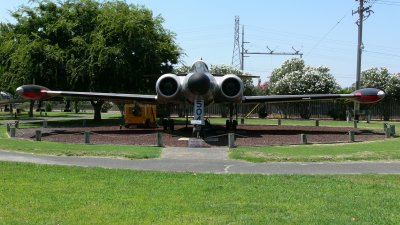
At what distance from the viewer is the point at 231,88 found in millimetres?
25266

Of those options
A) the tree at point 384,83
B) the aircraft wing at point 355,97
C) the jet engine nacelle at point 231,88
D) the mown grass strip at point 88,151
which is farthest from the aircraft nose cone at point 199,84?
the tree at point 384,83

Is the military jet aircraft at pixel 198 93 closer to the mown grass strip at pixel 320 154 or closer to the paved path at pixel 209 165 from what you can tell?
the mown grass strip at pixel 320 154

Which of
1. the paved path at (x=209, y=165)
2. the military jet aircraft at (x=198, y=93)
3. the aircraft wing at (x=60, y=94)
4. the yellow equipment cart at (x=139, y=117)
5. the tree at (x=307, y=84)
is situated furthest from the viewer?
the tree at (x=307, y=84)

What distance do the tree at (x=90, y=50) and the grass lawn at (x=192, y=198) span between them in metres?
22.9

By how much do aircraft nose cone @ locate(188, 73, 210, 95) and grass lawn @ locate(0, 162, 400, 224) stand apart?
10837 millimetres

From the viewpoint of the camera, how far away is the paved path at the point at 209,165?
41.1ft

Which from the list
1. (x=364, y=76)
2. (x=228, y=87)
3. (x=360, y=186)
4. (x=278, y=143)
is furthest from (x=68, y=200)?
(x=364, y=76)

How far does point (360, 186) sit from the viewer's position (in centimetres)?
959

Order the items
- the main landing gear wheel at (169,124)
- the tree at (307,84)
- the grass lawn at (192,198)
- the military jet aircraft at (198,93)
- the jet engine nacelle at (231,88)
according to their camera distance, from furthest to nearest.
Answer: the tree at (307,84) < the main landing gear wheel at (169,124) < the jet engine nacelle at (231,88) < the military jet aircraft at (198,93) < the grass lawn at (192,198)

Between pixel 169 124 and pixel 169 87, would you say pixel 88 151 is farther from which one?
pixel 169 124

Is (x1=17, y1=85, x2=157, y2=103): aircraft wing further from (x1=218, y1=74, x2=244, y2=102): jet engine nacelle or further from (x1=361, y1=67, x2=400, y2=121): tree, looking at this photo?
(x1=361, y1=67, x2=400, y2=121): tree

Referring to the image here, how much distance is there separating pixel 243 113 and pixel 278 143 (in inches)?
1447

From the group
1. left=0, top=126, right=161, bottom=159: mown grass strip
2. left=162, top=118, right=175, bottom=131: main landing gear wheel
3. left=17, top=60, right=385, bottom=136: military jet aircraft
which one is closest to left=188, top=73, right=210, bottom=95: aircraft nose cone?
left=17, top=60, right=385, bottom=136: military jet aircraft

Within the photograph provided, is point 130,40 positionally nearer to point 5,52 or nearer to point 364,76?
point 5,52
